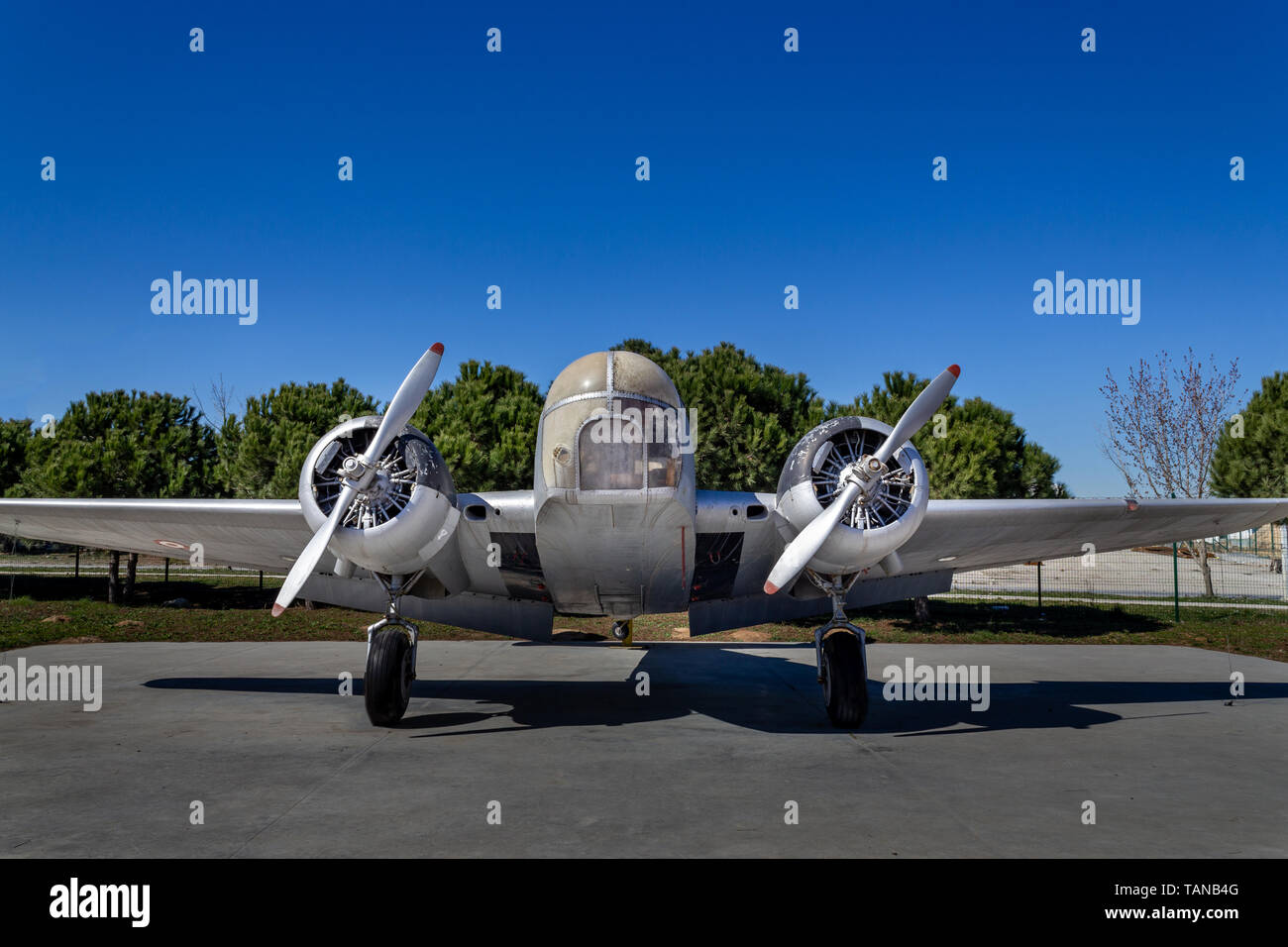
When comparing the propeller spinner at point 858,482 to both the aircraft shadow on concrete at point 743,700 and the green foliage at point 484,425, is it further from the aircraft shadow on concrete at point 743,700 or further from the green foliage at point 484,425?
the green foliage at point 484,425

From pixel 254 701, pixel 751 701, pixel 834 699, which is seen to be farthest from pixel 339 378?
pixel 834 699

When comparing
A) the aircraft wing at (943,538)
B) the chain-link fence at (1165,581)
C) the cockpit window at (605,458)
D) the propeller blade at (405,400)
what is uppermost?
the propeller blade at (405,400)

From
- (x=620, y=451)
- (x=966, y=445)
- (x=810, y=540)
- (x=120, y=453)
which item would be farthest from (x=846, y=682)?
(x=120, y=453)

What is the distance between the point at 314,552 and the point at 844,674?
6488 millimetres

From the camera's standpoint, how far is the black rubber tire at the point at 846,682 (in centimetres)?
981

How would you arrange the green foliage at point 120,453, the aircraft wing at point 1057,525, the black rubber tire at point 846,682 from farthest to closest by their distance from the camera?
1. the green foliage at point 120,453
2. the aircraft wing at point 1057,525
3. the black rubber tire at point 846,682

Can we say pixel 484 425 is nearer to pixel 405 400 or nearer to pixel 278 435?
pixel 278 435

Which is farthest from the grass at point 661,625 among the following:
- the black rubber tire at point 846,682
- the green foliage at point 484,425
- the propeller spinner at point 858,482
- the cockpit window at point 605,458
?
the cockpit window at point 605,458

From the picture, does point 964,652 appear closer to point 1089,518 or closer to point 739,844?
point 1089,518

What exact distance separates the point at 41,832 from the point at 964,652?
17.5 metres

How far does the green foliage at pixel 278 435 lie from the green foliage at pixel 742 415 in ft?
39.6

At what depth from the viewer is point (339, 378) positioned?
29.3 metres

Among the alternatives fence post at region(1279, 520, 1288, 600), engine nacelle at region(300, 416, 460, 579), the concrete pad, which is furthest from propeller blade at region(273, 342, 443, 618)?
fence post at region(1279, 520, 1288, 600)
